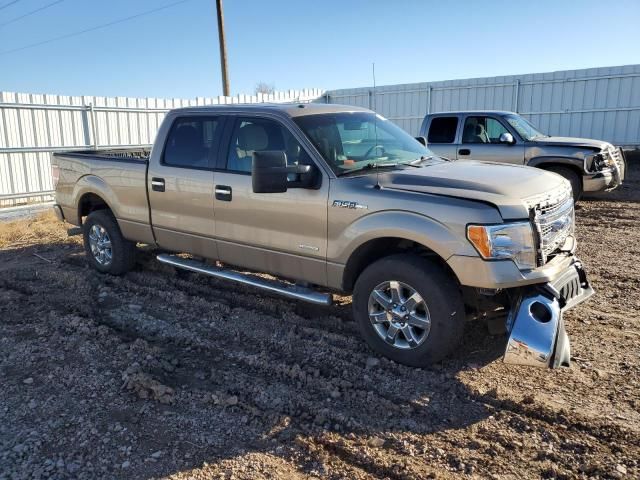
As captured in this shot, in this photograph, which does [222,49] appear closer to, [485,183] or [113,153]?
[113,153]

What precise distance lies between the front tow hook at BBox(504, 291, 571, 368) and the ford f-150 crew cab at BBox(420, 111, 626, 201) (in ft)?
24.7

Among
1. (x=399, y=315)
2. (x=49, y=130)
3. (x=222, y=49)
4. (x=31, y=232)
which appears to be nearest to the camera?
(x=399, y=315)

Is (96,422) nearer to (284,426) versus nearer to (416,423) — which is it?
(284,426)

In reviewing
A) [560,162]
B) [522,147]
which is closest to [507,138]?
[522,147]

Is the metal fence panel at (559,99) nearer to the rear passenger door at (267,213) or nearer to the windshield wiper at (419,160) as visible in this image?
the windshield wiper at (419,160)

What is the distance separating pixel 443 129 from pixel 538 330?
28.5ft

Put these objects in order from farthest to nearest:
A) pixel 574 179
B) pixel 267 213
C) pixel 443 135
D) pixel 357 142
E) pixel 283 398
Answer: pixel 443 135 < pixel 574 179 < pixel 357 142 < pixel 267 213 < pixel 283 398

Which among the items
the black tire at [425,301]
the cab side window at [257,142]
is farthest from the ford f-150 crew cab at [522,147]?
the black tire at [425,301]

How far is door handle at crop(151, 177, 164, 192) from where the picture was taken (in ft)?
19.3

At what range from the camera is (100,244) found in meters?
6.92

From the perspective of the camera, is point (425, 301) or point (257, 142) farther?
point (257, 142)

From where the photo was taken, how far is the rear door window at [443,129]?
11.5 metres

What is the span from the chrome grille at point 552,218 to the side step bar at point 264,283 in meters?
1.79

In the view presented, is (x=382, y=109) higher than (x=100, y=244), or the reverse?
(x=382, y=109)
